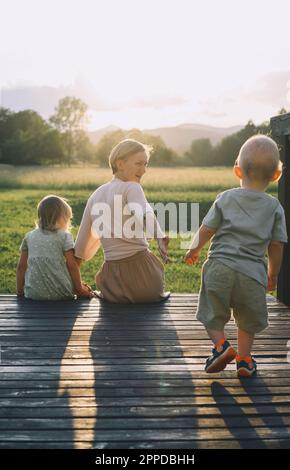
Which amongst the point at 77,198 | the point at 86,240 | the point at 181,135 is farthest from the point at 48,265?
the point at 181,135

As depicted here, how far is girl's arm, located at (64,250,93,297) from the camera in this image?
549 cm

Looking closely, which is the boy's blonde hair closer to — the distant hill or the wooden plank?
the wooden plank

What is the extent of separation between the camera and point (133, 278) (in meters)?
5.35

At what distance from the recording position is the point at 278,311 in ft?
17.3

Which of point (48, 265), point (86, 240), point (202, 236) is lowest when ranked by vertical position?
point (48, 265)

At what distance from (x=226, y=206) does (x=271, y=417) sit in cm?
119

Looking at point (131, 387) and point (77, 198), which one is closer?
point (131, 387)

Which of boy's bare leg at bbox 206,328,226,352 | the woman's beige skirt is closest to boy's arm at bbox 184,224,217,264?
boy's bare leg at bbox 206,328,226,352

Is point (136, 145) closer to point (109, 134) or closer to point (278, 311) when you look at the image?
point (278, 311)

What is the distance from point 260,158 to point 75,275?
2253 mm

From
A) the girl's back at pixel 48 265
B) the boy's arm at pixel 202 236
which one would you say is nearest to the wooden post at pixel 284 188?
the girl's back at pixel 48 265

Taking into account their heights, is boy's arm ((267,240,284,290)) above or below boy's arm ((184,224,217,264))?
below

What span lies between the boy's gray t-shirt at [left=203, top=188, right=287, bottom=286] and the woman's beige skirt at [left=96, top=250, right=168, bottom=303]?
159cm

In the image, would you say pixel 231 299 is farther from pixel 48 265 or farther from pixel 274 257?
pixel 48 265
